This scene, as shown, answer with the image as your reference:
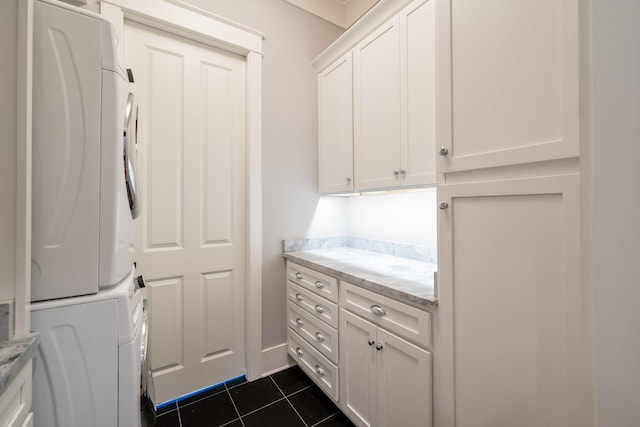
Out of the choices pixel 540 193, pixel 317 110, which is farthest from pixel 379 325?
pixel 317 110

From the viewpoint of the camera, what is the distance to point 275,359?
6.59 feet

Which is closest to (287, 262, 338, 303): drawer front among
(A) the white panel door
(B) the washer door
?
(A) the white panel door

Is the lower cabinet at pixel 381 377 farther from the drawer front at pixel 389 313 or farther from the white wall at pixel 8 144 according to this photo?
the white wall at pixel 8 144

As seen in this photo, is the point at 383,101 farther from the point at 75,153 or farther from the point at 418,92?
the point at 75,153

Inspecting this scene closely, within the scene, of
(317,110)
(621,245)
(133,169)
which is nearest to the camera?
(621,245)

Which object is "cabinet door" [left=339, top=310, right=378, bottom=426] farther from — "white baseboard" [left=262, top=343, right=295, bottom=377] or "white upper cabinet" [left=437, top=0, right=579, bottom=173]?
"white upper cabinet" [left=437, top=0, right=579, bottom=173]

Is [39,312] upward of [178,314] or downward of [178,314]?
upward

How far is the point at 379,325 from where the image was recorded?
1.21m

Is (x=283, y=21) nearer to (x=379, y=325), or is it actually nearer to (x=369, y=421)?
(x=379, y=325)

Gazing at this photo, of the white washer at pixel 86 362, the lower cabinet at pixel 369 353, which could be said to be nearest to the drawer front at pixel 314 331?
the lower cabinet at pixel 369 353

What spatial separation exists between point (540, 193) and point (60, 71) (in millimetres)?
1413

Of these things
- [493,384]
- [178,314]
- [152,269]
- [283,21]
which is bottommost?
[178,314]

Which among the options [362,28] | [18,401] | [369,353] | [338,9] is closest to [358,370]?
[369,353]

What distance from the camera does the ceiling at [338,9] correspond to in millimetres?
2125
